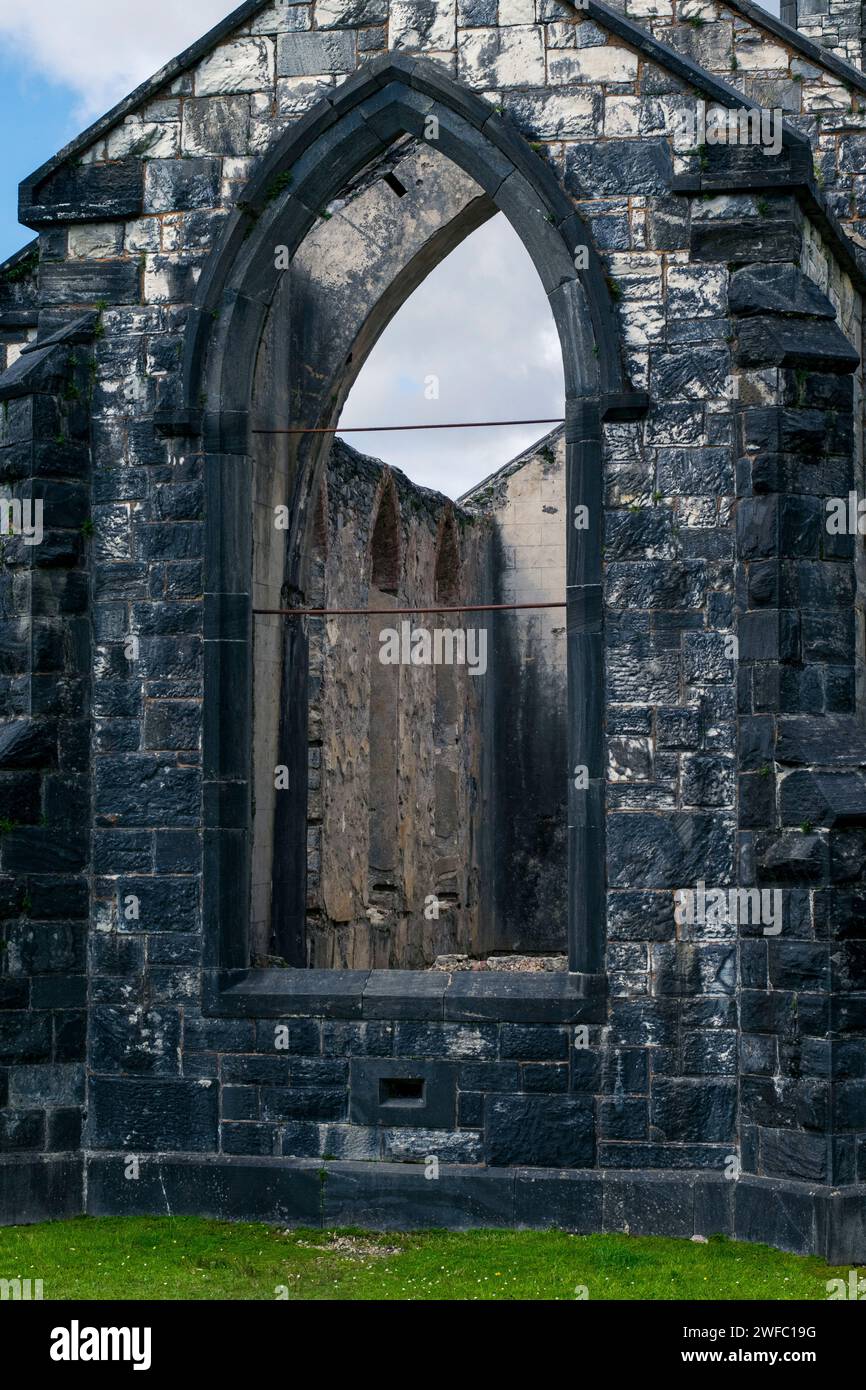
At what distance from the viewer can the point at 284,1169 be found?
788 cm

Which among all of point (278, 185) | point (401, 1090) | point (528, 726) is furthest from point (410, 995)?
point (528, 726)

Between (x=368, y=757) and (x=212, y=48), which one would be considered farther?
(x=368, y=757)

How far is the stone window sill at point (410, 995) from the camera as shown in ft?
25.6

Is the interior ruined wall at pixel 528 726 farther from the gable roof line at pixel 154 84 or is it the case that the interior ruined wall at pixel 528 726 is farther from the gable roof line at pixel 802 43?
the gable roof line at pixel 154 84

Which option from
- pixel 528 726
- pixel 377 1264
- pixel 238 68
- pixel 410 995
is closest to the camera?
pixel 377 1264

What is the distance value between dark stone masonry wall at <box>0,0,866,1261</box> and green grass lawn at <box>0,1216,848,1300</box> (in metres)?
0.20

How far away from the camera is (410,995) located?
793cm

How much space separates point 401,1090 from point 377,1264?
957mm

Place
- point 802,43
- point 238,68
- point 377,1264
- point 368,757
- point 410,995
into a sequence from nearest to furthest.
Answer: point 377,1264 < point 410,995 < point 238,68 < point 802,43 < point 368,757

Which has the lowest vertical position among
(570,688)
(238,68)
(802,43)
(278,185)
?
(570,688)

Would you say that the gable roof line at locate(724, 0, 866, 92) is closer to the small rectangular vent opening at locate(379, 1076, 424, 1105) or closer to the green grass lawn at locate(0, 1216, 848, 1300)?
the small rectangular vent opening at locate(379, 1076, 424, 1105)

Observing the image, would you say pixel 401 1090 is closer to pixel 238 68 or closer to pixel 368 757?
pixel 238 68

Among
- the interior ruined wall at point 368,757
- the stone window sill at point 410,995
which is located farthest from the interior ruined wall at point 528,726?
the stone window sill at point 410,995

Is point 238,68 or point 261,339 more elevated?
point 238,68
